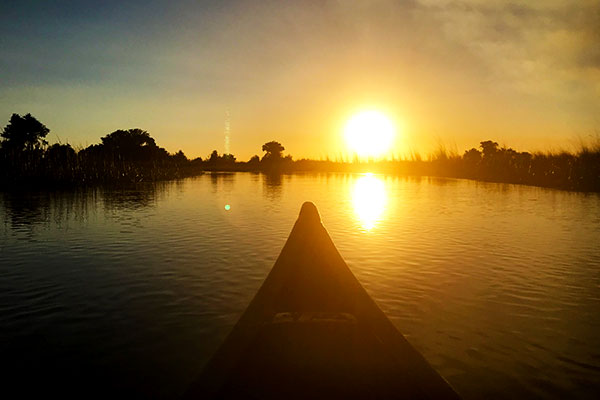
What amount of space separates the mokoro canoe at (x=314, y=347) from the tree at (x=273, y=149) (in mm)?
A: 117312

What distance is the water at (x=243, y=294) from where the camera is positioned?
17.3ft

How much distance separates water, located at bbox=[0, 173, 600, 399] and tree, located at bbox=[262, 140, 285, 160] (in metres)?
105

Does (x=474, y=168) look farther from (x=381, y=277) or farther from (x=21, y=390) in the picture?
(x=21, y=390)

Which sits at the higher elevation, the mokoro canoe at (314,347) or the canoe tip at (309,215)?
the canoe tip at (309,215)

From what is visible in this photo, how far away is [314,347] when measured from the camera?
4.73 metres

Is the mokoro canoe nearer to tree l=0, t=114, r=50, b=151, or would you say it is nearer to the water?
the water

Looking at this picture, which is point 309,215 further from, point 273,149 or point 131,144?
point 273,149

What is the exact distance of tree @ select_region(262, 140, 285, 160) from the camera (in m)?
122

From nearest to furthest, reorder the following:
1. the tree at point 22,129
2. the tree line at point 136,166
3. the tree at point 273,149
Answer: the tree line at point 136,166 → the tree at point 22,129 → the tree at point 273,149

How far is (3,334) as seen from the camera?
20.3ft

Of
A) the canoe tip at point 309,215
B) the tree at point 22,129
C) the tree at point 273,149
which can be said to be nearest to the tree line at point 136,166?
the tree at point 22,129

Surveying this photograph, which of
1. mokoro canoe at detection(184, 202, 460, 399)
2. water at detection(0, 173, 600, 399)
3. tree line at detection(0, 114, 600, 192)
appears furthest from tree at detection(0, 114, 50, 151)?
mokoro canoe at detection(184, 202, 460, 399)

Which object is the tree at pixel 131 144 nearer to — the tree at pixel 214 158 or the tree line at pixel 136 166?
the tree line at pixel 136 166

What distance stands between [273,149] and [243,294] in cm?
11528
